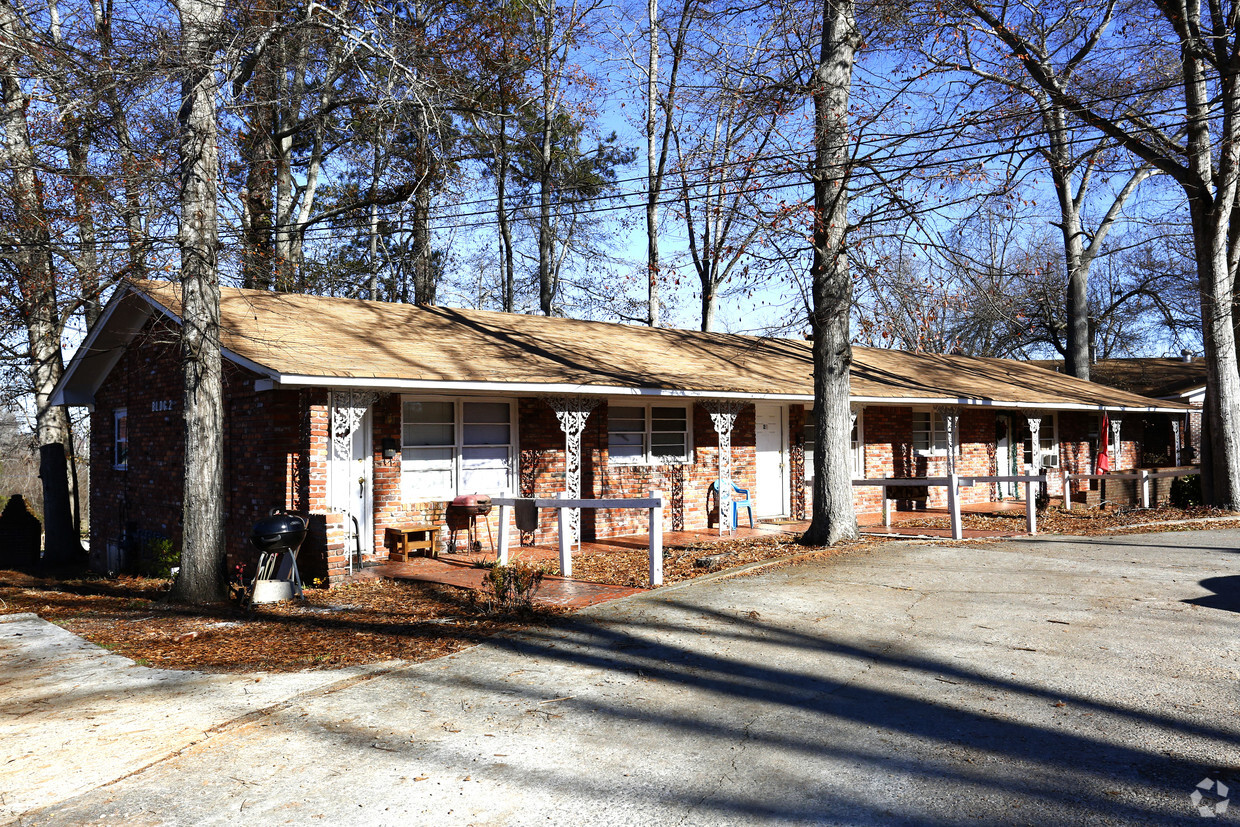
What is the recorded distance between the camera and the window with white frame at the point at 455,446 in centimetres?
1232

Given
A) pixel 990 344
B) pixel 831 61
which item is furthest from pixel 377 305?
pixel 990 344

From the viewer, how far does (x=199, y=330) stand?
9.45 metres

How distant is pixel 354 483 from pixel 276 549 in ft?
6.70

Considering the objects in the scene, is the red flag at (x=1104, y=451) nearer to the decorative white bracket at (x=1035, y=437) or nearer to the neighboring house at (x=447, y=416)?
the decorative white bracket at (x=1035, y=437)

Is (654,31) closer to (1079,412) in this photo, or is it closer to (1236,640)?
(1079,412)

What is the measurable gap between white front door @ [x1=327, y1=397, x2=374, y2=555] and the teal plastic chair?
5963 mm

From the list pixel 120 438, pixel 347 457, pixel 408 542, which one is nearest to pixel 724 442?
pixel 408 542

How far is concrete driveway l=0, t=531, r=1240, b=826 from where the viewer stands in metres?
4.17

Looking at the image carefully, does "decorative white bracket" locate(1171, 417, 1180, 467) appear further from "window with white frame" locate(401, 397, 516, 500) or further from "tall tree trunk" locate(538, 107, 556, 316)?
"window with white frame" locate(401, 397, 516, 500)

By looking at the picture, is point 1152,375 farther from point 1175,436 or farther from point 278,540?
point 278,540

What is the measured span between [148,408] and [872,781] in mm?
13551

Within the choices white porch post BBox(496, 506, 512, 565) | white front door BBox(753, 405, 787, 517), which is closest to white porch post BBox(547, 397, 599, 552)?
white porch post BBox(496, 506, 512, 565)

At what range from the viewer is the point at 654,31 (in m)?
26.9

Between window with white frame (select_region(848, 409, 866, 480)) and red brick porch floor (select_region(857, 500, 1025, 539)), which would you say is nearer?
red brick porch floor (select_region(857, 500, 1025, 539))
